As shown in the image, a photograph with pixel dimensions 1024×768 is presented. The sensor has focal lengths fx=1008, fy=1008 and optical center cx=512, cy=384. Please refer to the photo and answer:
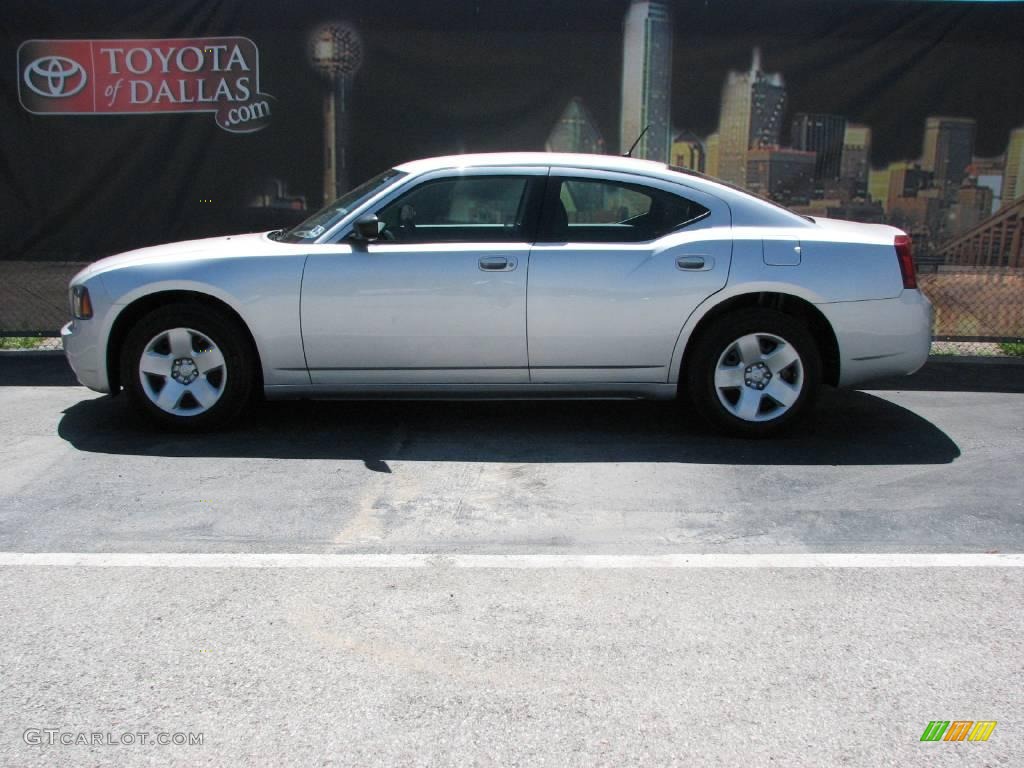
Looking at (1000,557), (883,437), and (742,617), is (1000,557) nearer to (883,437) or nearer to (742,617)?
(742,617)

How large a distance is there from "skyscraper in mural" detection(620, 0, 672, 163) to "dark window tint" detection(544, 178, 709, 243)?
3.31 metres

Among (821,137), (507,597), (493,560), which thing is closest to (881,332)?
(493,560)

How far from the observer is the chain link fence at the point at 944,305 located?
8.53 m

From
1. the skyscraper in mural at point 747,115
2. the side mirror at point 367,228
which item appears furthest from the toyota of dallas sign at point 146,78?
the skyscraper in mural at point 747,115

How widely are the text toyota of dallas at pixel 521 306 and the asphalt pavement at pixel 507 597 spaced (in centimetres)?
34

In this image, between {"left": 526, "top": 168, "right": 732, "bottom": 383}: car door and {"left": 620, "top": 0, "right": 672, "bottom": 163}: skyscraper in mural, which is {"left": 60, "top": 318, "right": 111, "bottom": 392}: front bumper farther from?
{"left": 620, "top": 0, "right": 672, "bottom": 163}: skyscraper in mural

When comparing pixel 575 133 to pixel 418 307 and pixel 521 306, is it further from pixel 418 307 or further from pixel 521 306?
pixel 418 307

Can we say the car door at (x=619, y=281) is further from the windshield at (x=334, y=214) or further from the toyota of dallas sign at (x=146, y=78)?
the toyota of dallas sign at (x=146, y=78)

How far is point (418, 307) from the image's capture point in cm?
571

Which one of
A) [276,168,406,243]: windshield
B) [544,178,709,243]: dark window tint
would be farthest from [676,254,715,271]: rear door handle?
[276,168,406,243]: windshield

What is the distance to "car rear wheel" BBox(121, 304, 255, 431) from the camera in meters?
5.78

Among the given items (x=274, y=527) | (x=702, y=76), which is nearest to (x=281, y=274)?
(x=274, y=527)

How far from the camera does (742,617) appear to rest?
362 cm

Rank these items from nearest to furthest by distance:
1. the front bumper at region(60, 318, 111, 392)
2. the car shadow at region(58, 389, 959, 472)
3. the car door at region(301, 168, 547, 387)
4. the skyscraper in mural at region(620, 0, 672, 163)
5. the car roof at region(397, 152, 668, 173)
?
the car shadow at region(58, 389, 959, 472)
the car door at region(301, 168, 547, 387)
the front bumper at region(60, 318, 111, 392)
the car roof at region(397, 152, 668, 173)
the skyscraper in mural at region(620, 0, 672, 163)
